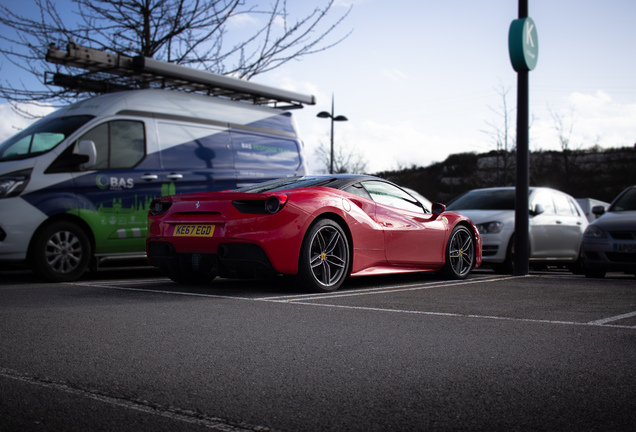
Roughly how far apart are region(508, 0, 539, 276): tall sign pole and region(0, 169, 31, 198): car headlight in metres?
6.22

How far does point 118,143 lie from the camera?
831 cm

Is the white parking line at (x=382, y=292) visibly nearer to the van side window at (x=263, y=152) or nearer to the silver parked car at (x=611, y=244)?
the silver parked car at (x=611, y=244)

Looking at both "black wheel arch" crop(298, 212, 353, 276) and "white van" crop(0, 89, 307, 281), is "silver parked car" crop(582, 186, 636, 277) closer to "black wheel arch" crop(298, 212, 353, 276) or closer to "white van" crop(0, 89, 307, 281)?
"black wheel arch" crop(298, 212, 353, 276)

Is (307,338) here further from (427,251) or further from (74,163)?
(74,163)

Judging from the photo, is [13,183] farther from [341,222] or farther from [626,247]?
[626,247]

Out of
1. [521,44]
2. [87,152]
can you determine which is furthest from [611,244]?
[87,152]

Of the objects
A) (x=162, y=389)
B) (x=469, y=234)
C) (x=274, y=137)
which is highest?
(x=274, y=137)

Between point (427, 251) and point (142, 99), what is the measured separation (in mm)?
4311

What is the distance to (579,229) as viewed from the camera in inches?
431

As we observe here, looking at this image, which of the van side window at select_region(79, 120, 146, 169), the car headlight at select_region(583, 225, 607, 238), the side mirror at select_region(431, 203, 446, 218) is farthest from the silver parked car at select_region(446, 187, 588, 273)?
the van side window at select_region(79, 120, 146, 169)

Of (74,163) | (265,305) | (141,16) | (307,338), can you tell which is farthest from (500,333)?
(141,16)

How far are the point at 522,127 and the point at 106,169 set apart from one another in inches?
217

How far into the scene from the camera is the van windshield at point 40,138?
309 inches

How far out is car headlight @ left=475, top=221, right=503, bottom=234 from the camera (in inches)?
377
